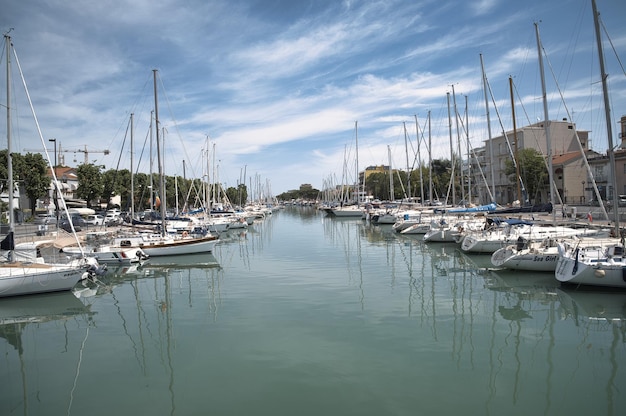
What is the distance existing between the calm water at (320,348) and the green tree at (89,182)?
45.6 m

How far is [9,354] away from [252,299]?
28.9 feet

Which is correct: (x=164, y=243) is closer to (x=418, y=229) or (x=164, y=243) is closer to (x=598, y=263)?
(x=598, y=263)

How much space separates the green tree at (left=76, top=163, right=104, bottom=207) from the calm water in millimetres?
45571

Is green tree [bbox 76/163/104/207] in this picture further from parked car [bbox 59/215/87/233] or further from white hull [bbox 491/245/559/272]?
white hull [bbox 491/245/559/272]

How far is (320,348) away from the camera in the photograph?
12.8 m

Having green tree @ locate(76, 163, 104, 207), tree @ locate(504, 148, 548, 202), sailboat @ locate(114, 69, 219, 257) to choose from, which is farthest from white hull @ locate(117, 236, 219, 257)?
tree @ locate(504, 148, 548, 202)

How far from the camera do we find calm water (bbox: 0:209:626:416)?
9.80 m

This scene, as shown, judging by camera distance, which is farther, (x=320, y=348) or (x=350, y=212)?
(x=350, y=212)

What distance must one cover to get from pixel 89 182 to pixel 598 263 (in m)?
63.4

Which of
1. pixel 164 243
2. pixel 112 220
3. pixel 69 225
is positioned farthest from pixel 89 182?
pixel 164 243

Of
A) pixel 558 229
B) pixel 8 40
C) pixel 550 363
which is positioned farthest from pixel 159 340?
pixel 558 229

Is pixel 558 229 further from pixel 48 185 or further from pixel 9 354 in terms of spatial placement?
pixel 48 185

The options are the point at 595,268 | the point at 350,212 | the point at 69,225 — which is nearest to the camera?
the point at 595,268

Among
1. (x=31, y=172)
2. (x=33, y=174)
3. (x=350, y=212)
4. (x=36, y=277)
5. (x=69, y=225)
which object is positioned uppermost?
(x=31, y=172)
